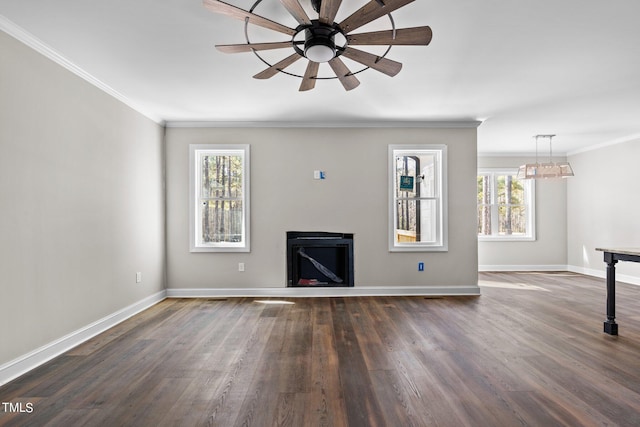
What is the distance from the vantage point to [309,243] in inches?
201

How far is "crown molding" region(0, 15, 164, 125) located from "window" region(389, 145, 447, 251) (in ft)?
11.8

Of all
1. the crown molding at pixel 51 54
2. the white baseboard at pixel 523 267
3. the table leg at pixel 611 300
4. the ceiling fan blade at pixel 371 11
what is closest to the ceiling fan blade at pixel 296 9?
the ceiling fan blade at pixel 371 11

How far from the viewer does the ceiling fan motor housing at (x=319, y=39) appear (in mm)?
2133

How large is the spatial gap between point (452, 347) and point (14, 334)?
345cm

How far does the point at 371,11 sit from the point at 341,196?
130 inches

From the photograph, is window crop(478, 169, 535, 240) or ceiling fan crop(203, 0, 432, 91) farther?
window crop(478, 169, 535, 240)

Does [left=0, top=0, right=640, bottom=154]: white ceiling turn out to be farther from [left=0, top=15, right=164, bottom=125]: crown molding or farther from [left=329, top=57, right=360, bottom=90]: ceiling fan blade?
[left=329, top=57, right=360, bottom=90]: ceiling fan blade

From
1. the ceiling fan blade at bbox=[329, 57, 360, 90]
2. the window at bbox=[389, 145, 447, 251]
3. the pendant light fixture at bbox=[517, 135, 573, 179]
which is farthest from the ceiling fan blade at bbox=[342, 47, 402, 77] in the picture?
the pendant light fixture at bbox=[517, 135, 573, 179]

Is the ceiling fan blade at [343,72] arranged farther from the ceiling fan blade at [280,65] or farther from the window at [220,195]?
the window at [220,195]

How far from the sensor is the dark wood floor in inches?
79.8

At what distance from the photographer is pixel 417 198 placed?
17.3ft

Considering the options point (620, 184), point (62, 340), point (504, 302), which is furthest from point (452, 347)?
point (620, 184)

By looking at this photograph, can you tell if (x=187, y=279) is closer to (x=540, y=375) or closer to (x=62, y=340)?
(x=62, y=340)

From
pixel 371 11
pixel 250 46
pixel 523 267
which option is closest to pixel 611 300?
pixel 371 11
